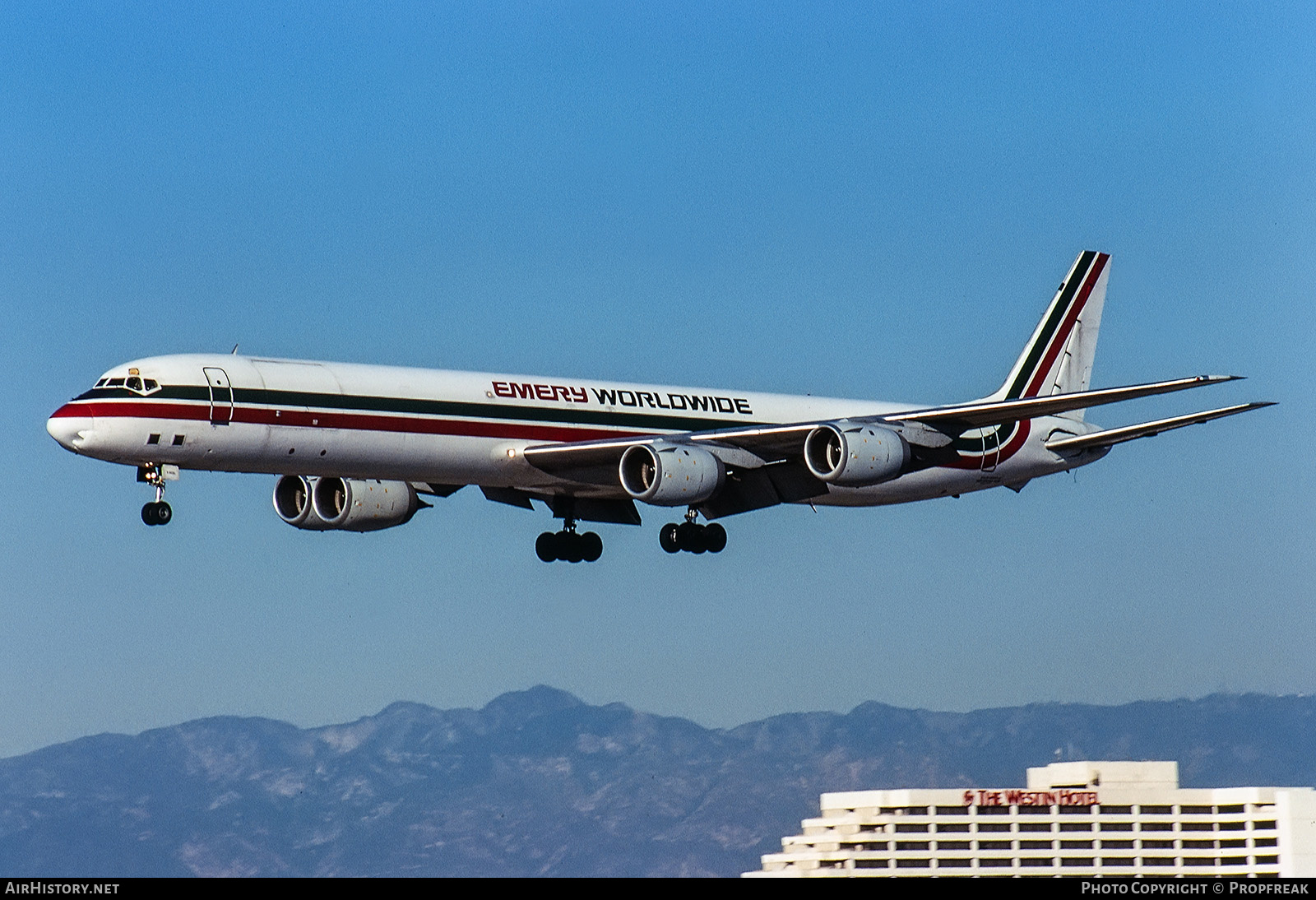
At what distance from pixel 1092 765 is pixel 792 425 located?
62.0m

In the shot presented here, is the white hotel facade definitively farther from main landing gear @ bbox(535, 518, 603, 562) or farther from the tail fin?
main landing gear @ bbox(535, 518, 603, 562)

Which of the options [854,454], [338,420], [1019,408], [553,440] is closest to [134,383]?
[338,420]

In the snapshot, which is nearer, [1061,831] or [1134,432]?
[1134,432]

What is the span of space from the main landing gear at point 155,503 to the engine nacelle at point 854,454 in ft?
56.4

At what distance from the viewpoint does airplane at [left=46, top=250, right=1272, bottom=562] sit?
4388 centimetres

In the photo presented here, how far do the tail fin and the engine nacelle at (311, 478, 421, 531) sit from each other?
22024 millimetres

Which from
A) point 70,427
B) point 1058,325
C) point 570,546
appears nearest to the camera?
point 70,427

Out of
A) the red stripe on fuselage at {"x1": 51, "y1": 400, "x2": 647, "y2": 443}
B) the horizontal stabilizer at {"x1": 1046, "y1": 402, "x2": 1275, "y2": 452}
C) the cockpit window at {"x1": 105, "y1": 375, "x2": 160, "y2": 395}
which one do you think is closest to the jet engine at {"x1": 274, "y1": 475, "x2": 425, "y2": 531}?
the red stripe on fuselage at {"x1": 51, "y1": 400, "x2": 647, "y2": 443}

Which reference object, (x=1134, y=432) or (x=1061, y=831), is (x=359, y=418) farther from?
(x=1061, y=831)

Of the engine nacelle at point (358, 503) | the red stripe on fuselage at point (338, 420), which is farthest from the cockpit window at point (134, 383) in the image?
the engine nacelle at point (358, 503)

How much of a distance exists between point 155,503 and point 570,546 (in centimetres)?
1481

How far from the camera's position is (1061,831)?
102m

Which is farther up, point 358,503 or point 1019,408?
point 1019,408
